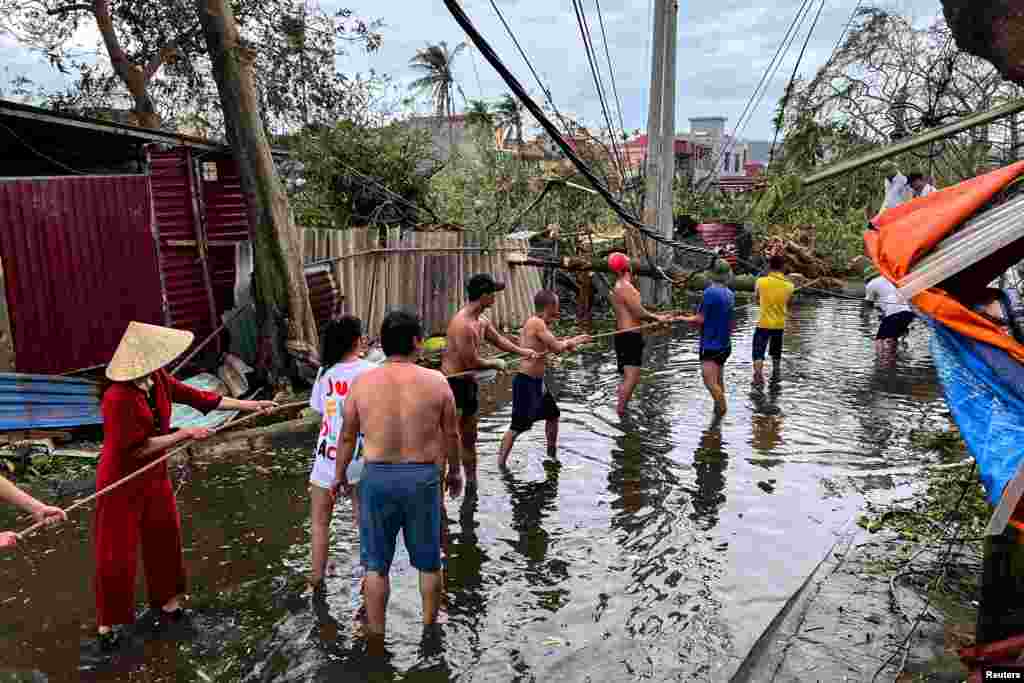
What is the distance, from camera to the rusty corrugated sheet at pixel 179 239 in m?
11.5

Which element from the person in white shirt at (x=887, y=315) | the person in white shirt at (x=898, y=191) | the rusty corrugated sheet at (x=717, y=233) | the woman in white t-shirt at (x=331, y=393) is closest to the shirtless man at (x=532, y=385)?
the woman in white t-shirt at (x=331, y=393)

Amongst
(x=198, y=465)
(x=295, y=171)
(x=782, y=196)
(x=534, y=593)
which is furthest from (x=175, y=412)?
(x=782, y=196)

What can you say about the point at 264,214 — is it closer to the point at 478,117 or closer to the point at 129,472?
the point at 129,472

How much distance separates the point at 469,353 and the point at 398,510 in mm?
2606

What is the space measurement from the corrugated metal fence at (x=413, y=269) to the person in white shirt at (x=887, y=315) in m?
6.17

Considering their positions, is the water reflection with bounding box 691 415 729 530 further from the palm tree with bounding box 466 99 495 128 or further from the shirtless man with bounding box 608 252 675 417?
the palm tree with bounding box 466 99 495 128

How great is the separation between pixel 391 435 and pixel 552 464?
3860 millimetres

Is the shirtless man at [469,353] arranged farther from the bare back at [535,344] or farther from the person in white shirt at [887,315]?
the person in white shirt at [887,315]

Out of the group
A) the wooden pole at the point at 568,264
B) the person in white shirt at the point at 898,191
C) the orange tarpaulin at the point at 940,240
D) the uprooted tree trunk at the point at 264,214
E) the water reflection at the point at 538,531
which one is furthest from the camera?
the wooden pole at the point at 568,264

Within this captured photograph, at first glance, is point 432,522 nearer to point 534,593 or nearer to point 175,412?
point 534,593

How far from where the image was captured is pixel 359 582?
5574 millimetres

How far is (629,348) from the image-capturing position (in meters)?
9.34

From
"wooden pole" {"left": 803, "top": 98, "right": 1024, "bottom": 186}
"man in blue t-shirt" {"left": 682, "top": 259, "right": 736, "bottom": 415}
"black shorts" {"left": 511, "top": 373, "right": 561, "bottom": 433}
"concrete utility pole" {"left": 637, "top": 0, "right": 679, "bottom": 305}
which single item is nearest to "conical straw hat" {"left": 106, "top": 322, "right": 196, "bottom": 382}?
"black shorts" {"left": 511, "top": 373, "right": 561, "bottom": 433}

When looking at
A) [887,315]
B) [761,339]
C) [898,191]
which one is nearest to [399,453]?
[761,339]
